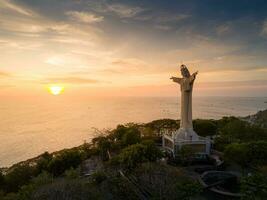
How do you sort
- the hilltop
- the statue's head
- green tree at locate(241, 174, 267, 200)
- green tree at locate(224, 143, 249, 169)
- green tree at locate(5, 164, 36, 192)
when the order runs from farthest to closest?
the hilltop, the statue's head, green tree at locate(5, 164, 36, 192), green tree at locate(224, 143, 249, 169), green tree at locate(241, 174, 267, 200)

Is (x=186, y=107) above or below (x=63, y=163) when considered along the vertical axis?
above

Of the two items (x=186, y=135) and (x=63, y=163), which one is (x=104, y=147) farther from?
(x=186, y=135)

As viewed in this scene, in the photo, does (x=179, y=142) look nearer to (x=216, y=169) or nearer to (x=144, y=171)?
(x=216, y=169)

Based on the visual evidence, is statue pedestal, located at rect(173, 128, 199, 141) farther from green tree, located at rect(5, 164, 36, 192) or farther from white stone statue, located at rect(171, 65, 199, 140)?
green tree, located at rect(5, 164, 36, 192)

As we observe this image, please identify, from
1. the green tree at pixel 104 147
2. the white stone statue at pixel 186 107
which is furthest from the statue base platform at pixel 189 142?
the green tree at pixel 104 147

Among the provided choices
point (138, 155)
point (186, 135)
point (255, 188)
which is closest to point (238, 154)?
point (186, 135)

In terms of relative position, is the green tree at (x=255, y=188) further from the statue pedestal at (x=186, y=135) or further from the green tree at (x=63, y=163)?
the green tree at (x=63, y=163)

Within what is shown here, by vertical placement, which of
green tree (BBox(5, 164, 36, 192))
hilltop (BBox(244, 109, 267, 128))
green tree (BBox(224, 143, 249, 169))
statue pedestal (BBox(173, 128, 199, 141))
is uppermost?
statue pedestal (BBox(173, 128, 199, 141))

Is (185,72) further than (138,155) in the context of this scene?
Yes

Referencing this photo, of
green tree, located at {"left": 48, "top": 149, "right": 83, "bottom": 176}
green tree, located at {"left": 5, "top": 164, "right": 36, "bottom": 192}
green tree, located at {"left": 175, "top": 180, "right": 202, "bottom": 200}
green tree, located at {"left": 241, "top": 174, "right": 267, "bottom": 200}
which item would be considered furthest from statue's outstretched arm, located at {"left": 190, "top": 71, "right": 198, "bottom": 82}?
green tree, located at {"left": 5, "top": 164, "right": 36, "bottom": 192}

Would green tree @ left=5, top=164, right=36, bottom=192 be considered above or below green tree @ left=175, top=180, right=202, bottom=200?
below

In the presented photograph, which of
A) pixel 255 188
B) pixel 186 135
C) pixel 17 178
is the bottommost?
pixel 17 178
